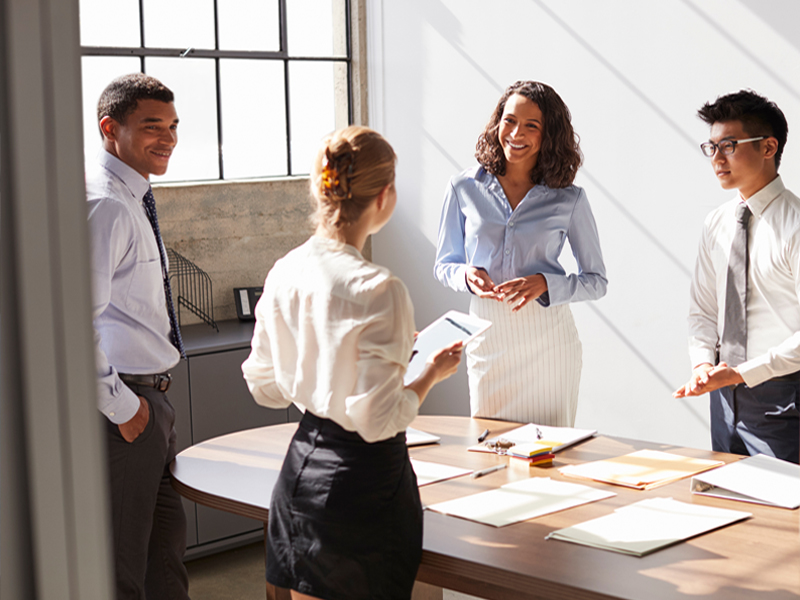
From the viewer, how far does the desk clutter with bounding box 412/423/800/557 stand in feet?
5.76

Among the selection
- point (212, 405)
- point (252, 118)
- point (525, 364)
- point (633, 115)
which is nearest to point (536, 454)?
point (525, 364)

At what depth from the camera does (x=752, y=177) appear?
2613 millimetres

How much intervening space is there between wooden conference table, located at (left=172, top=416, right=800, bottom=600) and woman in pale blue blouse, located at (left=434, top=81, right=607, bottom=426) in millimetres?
648

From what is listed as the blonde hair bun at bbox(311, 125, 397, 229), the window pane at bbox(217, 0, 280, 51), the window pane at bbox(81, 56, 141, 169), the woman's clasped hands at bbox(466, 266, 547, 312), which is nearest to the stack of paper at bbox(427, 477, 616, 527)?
the blonde hair bun at bbox(311, 125, 397, 229)

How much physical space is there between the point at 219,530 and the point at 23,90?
12.2 feet

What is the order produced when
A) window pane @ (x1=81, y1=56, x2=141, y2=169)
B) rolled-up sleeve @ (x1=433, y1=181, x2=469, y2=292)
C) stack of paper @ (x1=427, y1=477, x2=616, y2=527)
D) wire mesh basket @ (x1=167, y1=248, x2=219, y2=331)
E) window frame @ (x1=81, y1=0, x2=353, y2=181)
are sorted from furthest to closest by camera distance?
1. wire mesh basket @ (x1=167, y1=248, x2=219, y2=331)
2. window frame @ (x1=81, y1=0, x2=353, y2=181)
3. window pane @ (x1=81, y1=56, x2=141, y2=169)
4. rolled-up sleeve @ (x1=433, y1=181, x2=469, y2=292)
5. stack of paper @ (x1=427, y1=477, x2=616, y2=527)

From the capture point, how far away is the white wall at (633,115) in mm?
3824

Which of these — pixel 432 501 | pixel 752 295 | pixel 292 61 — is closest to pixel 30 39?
pixel 432 501

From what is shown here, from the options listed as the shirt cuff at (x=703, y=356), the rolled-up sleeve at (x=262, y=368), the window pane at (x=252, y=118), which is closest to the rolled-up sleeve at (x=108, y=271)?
the rolled-up sleeve at (x=262, y=368)

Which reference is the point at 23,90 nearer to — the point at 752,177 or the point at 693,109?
the point at 752,177

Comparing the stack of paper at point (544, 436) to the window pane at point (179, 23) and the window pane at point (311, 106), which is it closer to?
the window pane at point (311, 106)

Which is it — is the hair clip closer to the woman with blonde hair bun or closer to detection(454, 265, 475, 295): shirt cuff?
the woman with blonde hair bun

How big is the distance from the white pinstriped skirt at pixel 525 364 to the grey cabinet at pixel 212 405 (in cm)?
147

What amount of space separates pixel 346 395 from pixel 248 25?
3868 millimetres
